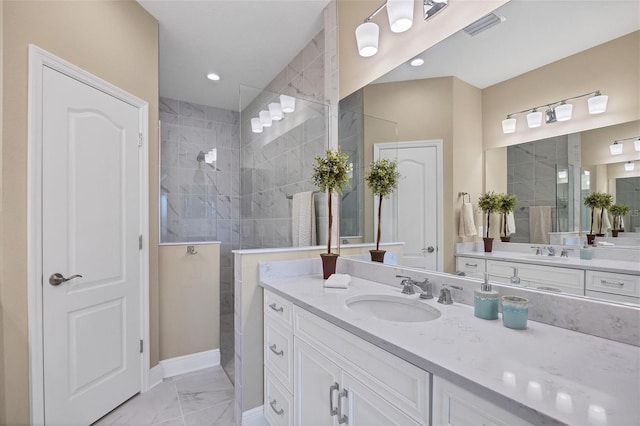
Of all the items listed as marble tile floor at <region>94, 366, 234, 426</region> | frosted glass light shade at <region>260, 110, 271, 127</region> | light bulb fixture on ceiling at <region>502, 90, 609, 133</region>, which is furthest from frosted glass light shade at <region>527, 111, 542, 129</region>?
marble tile floor at <region>94, 366, 234, 426</region>

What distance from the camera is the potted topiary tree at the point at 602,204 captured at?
95cm

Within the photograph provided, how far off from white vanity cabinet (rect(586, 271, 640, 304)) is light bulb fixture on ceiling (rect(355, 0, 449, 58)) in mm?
1312

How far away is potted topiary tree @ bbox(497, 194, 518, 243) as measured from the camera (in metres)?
1.17

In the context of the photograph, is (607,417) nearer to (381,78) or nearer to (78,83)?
(381,78)

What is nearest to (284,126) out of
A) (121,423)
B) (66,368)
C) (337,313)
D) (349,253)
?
(349,253)

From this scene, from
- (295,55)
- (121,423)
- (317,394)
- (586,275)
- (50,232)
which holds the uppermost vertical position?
(295,55)

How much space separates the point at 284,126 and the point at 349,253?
1.02 meters

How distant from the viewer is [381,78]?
1780mm

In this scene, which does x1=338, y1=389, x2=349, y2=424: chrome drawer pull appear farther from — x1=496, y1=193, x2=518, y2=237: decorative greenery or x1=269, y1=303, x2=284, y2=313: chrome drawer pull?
x1=496, y1=193, x2=518, y2=237: decorative greenery


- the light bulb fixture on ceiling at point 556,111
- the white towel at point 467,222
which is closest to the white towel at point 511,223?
the white towel at point 467,222

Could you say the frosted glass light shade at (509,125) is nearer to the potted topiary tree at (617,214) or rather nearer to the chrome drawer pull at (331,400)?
the potted topiary tree at (617,214)

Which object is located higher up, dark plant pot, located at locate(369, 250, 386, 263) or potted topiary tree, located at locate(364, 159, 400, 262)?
potted topiary tree, located at locate(364, 159, 400, 262)

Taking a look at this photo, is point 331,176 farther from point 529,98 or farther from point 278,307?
point 529,98

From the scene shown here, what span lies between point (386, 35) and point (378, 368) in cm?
178
